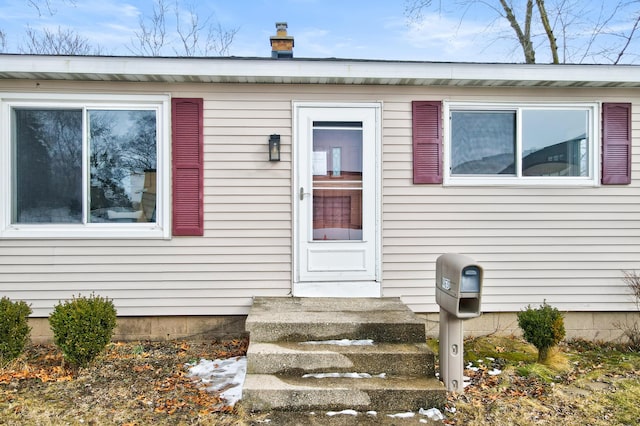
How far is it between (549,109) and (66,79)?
5.16 meters

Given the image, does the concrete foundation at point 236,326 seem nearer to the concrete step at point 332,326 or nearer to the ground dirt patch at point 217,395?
the ground dirt patch at point 217,395

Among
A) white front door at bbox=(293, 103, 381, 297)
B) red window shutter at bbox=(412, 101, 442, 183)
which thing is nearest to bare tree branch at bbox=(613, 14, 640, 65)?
red window shutter at bbox=(412, 101, 442, 183)

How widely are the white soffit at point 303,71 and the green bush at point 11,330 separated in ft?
7.45

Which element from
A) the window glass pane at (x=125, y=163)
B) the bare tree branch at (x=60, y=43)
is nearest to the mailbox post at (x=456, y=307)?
the window glass pane at (x=125, y=163)

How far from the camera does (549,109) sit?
4801 millimetres

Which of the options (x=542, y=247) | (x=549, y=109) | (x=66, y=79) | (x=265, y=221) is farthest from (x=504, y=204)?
(x=66, y=79)

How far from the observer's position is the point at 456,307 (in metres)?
3.38

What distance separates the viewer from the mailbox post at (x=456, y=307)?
3357mm

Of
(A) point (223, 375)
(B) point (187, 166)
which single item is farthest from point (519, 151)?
(A) point (223, 375)

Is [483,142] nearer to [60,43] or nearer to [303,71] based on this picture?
[303,71]

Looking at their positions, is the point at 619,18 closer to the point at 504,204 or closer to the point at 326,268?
the point at 504,204

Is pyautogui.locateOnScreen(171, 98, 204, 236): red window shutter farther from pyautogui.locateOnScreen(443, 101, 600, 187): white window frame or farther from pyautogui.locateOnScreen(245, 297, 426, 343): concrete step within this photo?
pyautogui.locateOnScreen(443, 101, 600, 187): white window frame

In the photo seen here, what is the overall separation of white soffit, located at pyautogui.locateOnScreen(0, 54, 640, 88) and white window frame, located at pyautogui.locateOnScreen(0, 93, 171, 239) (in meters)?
0.20

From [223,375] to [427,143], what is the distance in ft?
10.1
